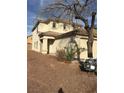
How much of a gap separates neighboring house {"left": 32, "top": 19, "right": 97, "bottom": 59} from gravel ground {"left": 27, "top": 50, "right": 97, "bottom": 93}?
0.08 meters

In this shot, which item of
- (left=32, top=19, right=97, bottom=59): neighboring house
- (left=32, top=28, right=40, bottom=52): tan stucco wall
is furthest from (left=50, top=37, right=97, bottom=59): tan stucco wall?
(left=32, top=28, right=40, bottom=52): tan stucco wall

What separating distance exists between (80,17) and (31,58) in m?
0.52

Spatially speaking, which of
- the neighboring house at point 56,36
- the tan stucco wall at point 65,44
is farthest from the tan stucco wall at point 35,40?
the tan stucco wall at point 65,44

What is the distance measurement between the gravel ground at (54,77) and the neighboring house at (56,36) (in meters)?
0.08

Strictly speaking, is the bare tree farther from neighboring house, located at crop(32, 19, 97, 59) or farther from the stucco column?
the stucco column

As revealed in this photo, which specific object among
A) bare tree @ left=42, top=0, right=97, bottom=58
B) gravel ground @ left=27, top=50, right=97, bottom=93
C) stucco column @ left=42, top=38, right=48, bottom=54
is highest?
bare tree @ left=42, top=0, right=97, bottom=58

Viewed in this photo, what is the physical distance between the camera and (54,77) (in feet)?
6.66

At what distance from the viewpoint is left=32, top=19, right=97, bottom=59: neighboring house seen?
2.04 meters

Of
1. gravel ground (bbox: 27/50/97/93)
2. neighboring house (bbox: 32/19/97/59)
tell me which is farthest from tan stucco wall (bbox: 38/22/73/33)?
gravel ground (bbox: 27/50/97/93)

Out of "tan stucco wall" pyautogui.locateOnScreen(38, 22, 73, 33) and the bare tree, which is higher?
the bare tree

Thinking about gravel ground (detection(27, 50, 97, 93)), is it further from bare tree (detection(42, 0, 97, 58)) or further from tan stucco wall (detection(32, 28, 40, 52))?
bare tree (detection(42, 0, 97, 58))

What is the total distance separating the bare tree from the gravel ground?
7.7 inches
